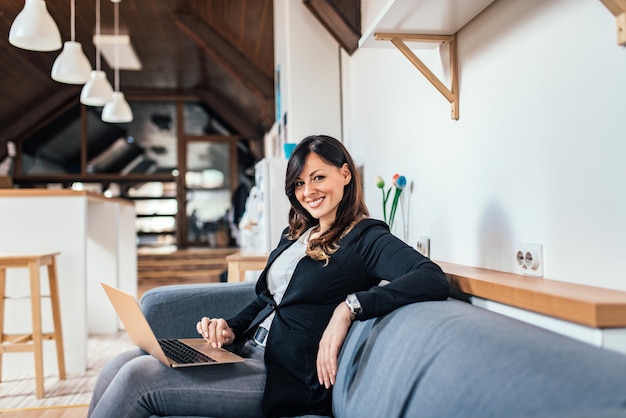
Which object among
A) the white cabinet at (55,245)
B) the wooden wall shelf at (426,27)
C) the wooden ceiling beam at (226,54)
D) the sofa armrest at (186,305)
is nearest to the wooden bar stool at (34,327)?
the white cabinet at (55,245)

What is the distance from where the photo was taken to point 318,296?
1615 millimetres

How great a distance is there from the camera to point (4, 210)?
150 inches

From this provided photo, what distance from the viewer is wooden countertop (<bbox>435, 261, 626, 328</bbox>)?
1.00m

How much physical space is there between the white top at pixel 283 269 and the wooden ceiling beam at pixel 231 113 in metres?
8.79

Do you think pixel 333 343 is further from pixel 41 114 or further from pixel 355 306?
pixel 41 114

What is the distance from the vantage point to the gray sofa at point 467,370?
2.67 ft

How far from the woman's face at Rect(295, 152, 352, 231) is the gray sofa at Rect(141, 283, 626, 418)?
379 mm

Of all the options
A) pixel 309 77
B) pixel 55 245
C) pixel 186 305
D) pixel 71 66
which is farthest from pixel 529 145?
pixel 71 66

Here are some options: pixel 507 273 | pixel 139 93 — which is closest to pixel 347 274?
pixel 507 273

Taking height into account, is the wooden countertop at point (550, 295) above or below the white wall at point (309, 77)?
below

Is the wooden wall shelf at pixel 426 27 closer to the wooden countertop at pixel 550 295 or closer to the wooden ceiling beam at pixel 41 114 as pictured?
the wooden countertop at pixel 550 295

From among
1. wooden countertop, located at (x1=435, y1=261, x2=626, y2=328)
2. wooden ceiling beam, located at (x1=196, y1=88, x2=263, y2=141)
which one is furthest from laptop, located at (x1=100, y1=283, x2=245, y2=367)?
wooden ceiling beam, located at (x1=196, y1=88, x2=263, y2=141)

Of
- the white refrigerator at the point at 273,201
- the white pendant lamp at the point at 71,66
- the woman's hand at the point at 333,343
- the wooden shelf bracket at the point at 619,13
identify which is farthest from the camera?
the white pendant lamp at the point at 71,66

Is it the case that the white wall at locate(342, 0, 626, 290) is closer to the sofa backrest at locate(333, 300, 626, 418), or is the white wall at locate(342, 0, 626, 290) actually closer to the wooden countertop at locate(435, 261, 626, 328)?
the wooden countertop at locate(435, 261, 626, 328)
